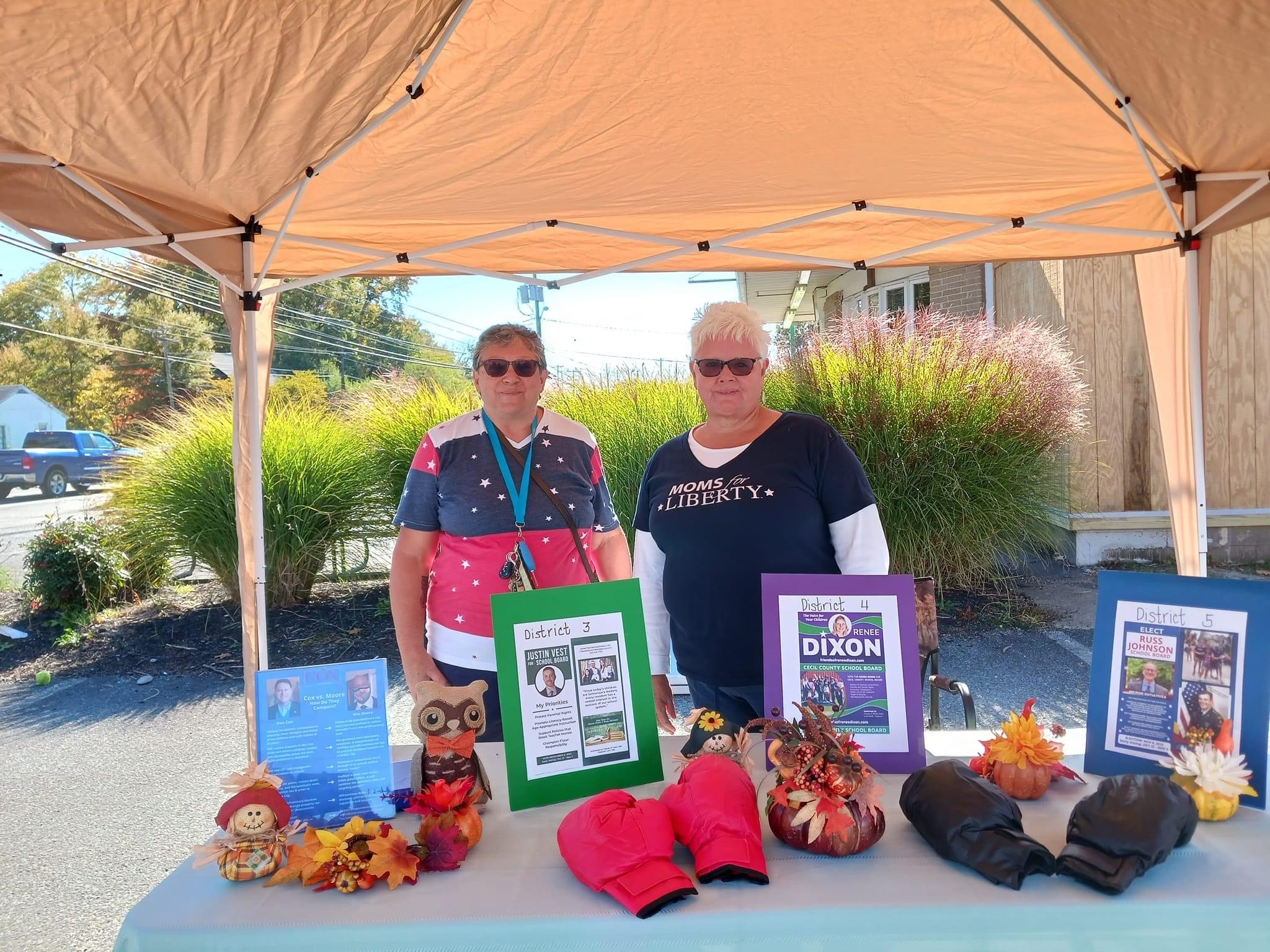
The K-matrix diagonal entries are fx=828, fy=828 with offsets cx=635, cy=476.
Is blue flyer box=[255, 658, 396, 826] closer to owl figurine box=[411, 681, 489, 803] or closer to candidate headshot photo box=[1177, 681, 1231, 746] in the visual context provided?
owl figurine box=[411, 681, 489, 803]

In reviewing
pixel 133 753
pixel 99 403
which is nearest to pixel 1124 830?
pixel 133 753

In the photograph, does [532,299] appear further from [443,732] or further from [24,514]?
[443,732]

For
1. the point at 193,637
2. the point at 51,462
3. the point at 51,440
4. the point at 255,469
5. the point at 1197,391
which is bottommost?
the point at 193,637

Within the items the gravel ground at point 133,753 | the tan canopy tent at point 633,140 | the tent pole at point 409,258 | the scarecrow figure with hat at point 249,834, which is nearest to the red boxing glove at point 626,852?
the scarecrow figure with hat at point 249,834

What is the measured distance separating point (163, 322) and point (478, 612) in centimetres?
3249

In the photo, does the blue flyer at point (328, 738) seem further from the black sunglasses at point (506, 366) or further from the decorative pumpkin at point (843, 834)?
the black sunglasses at point (506, 366)

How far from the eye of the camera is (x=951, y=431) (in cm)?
543

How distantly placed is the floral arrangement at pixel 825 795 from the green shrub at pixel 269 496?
18.4ft

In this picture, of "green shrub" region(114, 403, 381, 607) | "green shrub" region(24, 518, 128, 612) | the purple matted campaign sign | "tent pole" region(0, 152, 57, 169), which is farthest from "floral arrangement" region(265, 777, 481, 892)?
"green shrub" region(24, 518, 128, 612)

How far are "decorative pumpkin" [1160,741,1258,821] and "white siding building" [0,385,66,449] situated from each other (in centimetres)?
2421

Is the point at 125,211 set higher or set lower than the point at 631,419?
higher

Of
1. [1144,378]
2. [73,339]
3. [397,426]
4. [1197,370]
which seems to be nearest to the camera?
[1197,370]

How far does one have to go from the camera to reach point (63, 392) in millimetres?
26188

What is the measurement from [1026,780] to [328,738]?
108 centimetres
